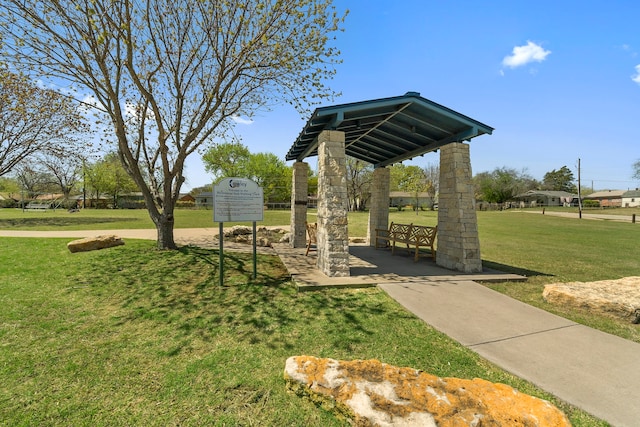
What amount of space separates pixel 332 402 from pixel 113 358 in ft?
9.21

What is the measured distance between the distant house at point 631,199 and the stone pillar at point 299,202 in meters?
87.0

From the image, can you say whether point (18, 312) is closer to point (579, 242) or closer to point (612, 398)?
point (612, 398)

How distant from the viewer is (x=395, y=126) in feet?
27.0

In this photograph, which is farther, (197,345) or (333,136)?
(333,136)

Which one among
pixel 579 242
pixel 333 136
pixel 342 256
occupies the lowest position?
pixel 579 242

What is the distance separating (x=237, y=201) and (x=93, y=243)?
5.73 metres

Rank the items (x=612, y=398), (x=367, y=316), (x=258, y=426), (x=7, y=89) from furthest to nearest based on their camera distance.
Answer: (x=7, y=89) → (x=367, y=316) → (x=612, y=398) → (x=258, y=426)

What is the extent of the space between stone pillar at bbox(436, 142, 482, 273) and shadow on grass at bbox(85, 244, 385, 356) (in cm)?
342

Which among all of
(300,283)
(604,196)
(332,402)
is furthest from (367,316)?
(604,196)

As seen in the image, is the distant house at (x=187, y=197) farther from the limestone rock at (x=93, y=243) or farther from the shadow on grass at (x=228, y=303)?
the shadow on grass at (x=228, y=303)

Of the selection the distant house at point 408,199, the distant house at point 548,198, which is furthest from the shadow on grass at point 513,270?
the distant house at point 548,198

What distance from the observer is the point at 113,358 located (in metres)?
3.52

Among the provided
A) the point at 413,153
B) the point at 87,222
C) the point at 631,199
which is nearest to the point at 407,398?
the point at 413,153

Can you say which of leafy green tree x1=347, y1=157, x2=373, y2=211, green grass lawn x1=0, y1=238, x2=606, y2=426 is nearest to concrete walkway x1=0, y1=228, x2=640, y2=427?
green grass lawn x1=0, y1=238, x2=606, y2=426
